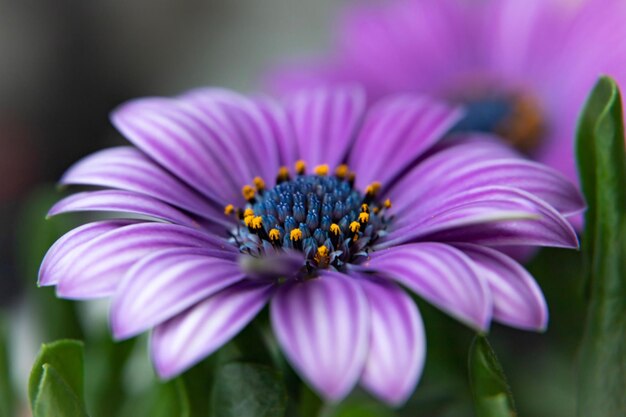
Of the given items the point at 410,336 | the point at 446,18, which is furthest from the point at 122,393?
the point at 446,18

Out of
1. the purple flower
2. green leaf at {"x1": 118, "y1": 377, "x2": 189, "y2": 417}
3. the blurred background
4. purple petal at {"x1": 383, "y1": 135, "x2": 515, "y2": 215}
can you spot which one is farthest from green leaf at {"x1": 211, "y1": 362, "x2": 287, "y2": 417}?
the blurred background

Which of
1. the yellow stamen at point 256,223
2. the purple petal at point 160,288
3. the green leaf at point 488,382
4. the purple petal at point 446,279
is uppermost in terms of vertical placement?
the purple petal at point 160,288

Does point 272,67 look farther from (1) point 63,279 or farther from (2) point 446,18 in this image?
(1) point 63,279

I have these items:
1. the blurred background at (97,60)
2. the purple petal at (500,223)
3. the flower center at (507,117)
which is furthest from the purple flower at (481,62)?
the blurred background at (97,60)

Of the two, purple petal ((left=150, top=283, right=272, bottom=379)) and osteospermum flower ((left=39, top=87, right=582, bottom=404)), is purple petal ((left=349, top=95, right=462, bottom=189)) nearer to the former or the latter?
osteospermum flower ((left=39, top=87, right=582, bottom=404))

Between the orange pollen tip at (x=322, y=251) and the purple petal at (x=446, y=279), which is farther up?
the purple petal at (x=446, y=279)

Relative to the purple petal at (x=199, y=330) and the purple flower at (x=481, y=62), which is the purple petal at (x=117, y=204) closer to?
the purple petal at (x=199, y=330)
